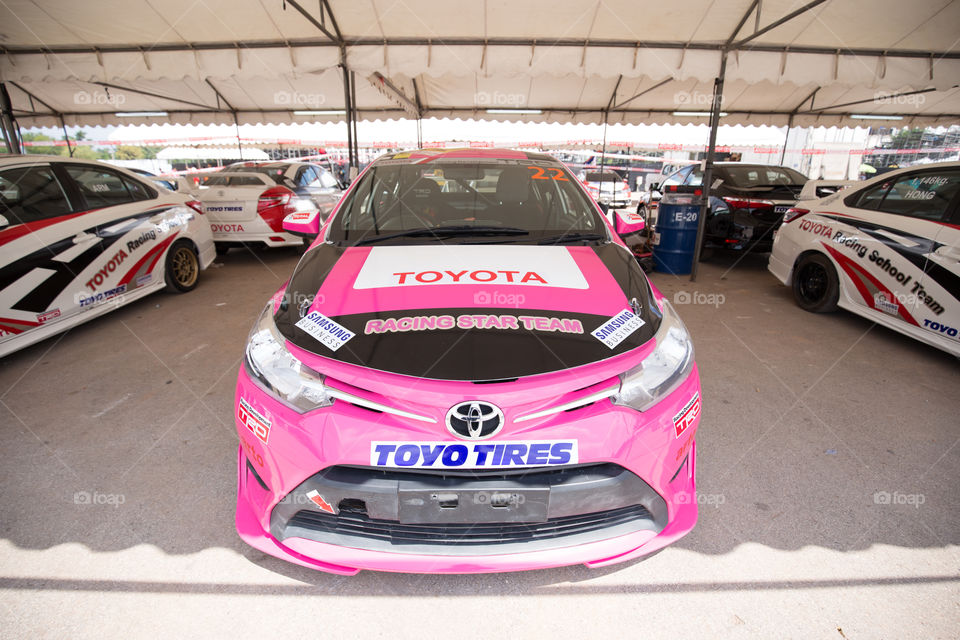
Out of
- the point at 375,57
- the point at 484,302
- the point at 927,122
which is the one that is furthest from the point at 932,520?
the point at 927,122

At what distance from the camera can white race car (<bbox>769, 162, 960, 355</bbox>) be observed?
10.3 ft

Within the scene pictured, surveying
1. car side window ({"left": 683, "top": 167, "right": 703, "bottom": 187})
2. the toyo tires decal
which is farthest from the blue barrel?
car side window ({"left": 683, "top": 167, "right": 703, "bottom": 187})

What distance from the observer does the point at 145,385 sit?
9.79ft

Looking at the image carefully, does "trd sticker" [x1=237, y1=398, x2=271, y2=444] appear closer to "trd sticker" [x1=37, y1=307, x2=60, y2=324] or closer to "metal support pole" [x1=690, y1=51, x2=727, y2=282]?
"trd sticker" [x1=37, y1=307, x2=60, y2=324]

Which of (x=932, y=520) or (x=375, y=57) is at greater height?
(x=375, y=57)

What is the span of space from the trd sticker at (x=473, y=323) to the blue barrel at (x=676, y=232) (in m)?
4.71

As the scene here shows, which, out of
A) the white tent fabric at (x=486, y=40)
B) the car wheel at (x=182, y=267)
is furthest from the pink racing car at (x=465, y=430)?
the white tent fabric at (x=486, y=40)

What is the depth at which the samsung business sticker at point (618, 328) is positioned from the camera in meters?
1.49

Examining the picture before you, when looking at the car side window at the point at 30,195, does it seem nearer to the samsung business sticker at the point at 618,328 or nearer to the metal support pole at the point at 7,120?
the samsung business sticker at the point at 618,328

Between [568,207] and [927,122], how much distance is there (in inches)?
516

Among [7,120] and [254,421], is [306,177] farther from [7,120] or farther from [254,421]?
[254,421]

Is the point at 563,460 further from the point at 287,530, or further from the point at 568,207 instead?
the point at 568,207

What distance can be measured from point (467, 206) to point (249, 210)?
453 centimetres

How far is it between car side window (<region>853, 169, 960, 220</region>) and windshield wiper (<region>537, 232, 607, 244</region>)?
2851 millimetres
